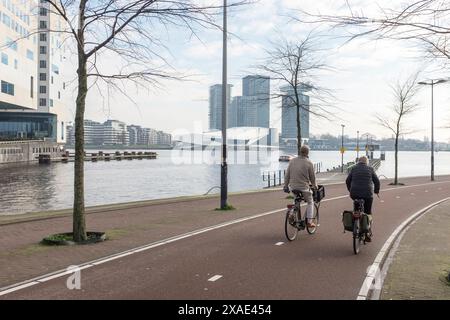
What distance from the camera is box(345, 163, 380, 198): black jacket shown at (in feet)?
28.1

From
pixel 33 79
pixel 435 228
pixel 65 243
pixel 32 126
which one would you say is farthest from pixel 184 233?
pixel 32 126

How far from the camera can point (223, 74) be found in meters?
15.4

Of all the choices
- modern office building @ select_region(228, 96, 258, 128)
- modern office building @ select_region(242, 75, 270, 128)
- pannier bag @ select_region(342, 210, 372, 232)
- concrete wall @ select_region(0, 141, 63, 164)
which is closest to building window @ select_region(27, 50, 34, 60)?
concrete wall @ select_region(0, 141, 63, 164)

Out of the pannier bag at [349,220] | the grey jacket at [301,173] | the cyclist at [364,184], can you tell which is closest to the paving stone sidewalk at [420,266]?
the pannier bag at [349,220]

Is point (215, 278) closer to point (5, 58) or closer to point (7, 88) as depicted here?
point (5, 58)

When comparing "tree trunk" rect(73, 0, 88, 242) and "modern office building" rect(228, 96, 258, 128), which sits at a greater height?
"modern office building" rect(228, 96, 258, 128)

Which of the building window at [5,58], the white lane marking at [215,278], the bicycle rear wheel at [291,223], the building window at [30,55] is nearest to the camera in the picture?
the white lane marking at [215,278]

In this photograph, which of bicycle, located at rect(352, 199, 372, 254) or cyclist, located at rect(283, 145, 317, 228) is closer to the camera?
bicycle, located at rect(352, 199, 372, 254)

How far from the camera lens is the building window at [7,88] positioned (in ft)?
195

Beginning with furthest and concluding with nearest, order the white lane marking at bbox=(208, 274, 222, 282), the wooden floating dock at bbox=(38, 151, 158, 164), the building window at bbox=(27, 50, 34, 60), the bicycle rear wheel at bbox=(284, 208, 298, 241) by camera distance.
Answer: the wooden floating dock at bbox=(38, 151, 158, 164) < the building window at bbox=(27, 50, 34, 60) < the bicycle rear wheel at bbox=(284, 208, 298, 241) < the white lane marking at bbox=(208, 274, 222, 282)

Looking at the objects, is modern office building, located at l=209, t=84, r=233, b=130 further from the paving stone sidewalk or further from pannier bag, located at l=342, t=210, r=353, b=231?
pannier bag, located at l=342, t=210, r=353, b=231

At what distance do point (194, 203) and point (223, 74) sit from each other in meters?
4.84

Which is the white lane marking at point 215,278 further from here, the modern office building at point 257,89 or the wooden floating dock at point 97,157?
the wooden floating dock at point 97,157

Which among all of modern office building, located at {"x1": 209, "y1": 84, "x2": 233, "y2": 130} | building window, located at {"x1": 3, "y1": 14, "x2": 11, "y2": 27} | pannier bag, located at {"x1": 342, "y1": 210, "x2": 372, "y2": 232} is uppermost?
building window, located at {"x1": 3, "y1": 14, "x2": 11, "y2": 27}
